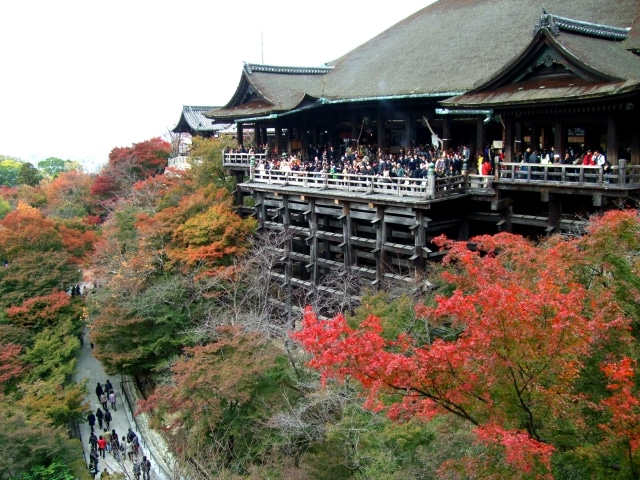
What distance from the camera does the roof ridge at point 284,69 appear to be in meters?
31.2

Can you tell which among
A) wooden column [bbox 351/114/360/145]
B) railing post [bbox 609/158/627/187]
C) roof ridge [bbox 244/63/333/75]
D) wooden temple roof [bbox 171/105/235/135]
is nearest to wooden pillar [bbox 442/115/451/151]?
wooden column [bbox 351/114/360/145]

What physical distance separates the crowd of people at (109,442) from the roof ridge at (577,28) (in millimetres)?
18679

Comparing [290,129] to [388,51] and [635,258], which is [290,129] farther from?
[635,258]

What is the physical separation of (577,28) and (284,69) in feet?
52.6

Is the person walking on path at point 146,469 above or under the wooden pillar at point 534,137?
under

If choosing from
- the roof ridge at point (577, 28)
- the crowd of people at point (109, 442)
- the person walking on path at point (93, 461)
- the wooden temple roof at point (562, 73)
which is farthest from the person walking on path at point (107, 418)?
the roof ridge at point (577, 28)

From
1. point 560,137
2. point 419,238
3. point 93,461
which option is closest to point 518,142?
point 560,137

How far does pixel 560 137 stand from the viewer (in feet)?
63.7

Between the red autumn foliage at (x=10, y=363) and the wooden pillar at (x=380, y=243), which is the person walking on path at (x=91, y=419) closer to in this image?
the red autumn foliage at (x=10, y=363)

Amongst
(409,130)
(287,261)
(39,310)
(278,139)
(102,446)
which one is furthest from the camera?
(278,139)

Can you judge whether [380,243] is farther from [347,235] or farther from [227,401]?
[227,401]

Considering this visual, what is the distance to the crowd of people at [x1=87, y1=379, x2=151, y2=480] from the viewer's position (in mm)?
22203

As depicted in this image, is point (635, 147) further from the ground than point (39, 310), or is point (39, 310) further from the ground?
point (635, 147)

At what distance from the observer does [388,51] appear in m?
30.5
